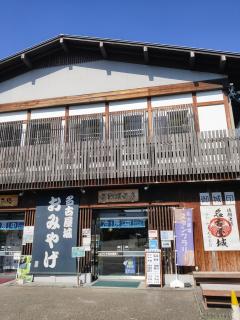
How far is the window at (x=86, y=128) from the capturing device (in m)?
13.0

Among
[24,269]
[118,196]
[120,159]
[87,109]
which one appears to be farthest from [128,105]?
[24,269]

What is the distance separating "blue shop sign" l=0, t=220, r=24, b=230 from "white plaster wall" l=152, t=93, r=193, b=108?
784 cm

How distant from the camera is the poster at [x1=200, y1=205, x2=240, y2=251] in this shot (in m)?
11.0

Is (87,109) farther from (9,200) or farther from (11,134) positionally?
(9,200)

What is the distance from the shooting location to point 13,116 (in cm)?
1445

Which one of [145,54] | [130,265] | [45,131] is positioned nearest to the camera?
[130,265]

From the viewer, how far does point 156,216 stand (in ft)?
38.3

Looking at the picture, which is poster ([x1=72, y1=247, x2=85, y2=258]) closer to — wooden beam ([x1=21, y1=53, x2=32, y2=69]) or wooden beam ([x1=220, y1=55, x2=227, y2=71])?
wooden beam ([x1=21, y1=53, x2=32, y2=69])

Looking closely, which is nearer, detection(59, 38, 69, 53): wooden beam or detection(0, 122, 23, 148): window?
detection(0, 122, 23, 148): window

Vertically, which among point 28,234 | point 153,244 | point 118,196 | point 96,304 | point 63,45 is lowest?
point 96,304

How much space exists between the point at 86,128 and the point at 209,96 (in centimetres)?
545

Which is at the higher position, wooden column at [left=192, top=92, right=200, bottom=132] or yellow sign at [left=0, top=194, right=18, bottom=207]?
wooden column at [left=192, top=92, right=200, bottom=132]

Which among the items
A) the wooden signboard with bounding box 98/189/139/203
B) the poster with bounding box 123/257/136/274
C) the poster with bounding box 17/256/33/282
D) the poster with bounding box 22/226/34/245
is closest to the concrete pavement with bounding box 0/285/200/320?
the poster with bounding box 17/256/33/282

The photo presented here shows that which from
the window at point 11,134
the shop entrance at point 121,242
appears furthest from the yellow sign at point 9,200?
the shop entrance at point 121,242
